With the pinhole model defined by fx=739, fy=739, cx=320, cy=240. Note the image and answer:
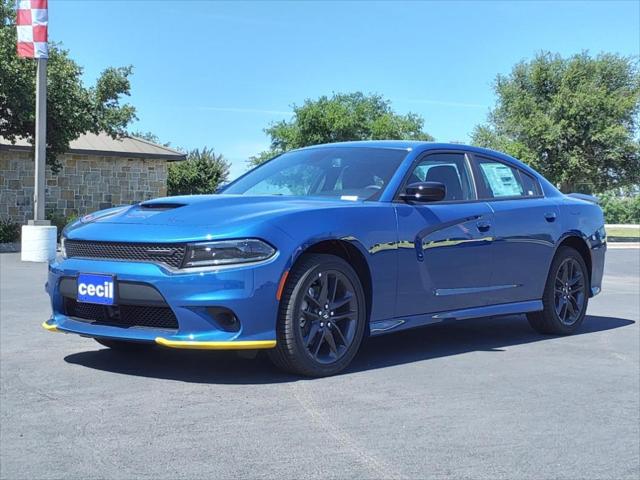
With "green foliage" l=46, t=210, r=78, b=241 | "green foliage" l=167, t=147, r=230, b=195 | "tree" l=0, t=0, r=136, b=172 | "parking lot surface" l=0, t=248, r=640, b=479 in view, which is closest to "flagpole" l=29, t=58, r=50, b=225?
"tree" l=0, t=0, r=136, b=172

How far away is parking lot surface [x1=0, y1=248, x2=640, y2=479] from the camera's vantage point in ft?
10.4

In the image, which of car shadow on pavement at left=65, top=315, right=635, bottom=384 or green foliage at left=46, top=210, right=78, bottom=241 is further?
green foliage at left=46, top=210, right=78, bottom=241

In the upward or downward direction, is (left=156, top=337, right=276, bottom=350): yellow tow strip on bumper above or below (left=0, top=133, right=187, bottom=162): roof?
below

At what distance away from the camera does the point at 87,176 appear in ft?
99.4

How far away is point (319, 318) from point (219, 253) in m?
0.78

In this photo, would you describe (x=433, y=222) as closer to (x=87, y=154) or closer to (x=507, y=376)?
(x=507, y=376)

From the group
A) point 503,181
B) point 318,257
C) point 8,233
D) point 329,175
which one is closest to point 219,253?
point 318,257

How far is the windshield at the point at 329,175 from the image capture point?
522 centimetres

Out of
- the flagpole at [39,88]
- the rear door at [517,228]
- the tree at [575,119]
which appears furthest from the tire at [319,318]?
the tree at [575,119]

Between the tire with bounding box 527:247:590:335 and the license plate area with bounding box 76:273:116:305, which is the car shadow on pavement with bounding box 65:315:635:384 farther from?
the license plate area with bounding box 76:273:116:305

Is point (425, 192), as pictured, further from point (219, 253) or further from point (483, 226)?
point (219, 253)

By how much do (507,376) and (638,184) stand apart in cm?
3845

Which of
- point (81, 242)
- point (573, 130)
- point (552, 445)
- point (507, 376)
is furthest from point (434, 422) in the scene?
point (573, 130)

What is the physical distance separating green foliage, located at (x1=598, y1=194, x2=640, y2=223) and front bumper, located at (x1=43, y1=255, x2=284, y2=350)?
95.4 m
